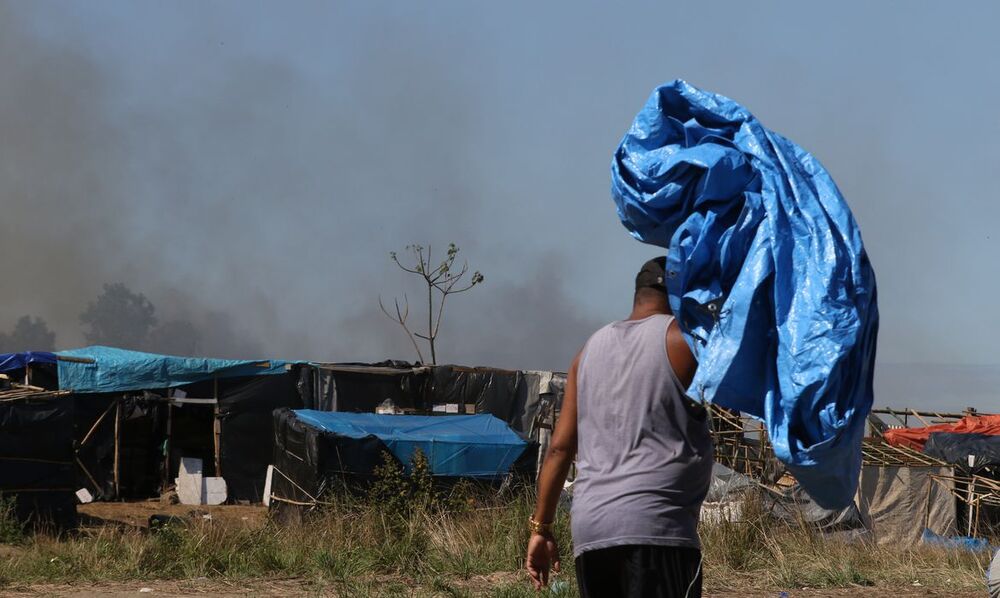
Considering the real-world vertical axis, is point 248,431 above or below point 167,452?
above

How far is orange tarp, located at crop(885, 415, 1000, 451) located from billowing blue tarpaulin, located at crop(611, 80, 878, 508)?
19.2 meters

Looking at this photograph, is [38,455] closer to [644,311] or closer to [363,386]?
[363,386]

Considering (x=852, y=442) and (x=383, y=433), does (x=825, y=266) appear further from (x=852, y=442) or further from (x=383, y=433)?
(x=383, y=433)

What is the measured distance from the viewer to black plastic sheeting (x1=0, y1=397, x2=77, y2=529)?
46.7ft

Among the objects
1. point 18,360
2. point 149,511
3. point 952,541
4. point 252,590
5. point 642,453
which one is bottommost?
point 149,511

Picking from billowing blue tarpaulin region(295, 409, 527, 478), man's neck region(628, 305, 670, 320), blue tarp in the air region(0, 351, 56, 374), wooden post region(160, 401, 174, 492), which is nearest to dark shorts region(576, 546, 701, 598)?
man's neck region(628, 305, 670, 320)

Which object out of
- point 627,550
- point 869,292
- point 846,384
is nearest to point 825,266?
point 869,292

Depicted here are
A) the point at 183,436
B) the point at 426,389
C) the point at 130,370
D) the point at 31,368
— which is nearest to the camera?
the point at 31,368

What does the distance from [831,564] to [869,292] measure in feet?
20.7

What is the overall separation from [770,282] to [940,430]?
20881mm

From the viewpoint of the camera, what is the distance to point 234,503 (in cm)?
2181

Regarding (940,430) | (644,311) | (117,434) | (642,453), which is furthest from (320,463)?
(940,430)

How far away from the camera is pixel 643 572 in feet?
9.95

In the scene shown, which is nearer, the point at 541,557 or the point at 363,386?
the point at 541,557
